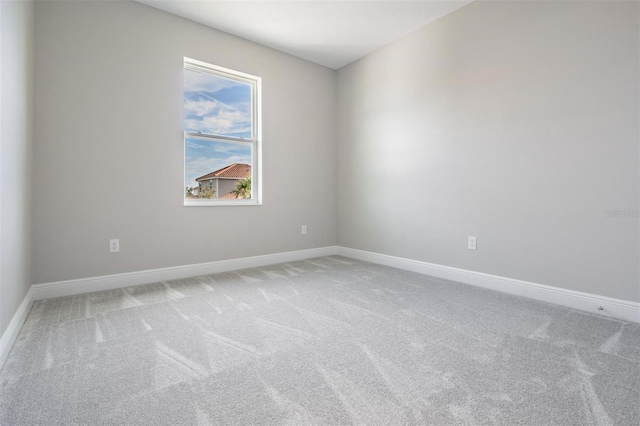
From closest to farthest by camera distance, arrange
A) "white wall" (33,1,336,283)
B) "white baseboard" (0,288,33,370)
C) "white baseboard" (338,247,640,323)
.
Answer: "white baseboard" (0,288,33,370)
"white baseboard" (338,247,640,323)
"white wall" (33,1,336,283)

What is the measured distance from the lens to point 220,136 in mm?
3381

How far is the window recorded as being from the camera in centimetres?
320

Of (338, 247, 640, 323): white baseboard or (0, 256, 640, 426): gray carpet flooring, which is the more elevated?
(338, 247, 640, 323): white baseboard

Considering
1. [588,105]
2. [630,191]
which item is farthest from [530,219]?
[588,105]

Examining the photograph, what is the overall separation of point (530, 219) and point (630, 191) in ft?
1.98

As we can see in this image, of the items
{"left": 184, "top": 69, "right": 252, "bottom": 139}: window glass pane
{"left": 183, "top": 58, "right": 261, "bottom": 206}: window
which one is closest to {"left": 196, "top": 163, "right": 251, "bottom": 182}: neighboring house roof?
{"left": 183, "top": 58, "right": 261, "bottom": 206}: window

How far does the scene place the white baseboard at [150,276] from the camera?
2441 mm

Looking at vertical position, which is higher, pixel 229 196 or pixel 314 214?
pixel 229 196

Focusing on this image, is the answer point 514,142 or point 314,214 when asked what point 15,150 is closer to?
point 314,214

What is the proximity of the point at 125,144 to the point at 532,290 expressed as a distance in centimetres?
367

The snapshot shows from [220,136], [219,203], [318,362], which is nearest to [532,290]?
[318,362]

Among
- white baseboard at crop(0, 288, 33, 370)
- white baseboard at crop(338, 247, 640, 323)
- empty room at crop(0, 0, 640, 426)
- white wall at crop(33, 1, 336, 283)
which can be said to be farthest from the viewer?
white wall at crop(33, 1, 336, 283)

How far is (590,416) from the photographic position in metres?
1.12

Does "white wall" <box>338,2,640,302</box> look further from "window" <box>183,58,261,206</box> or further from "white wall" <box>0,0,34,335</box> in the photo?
"white wall" <box>0,0,34,335</box>
